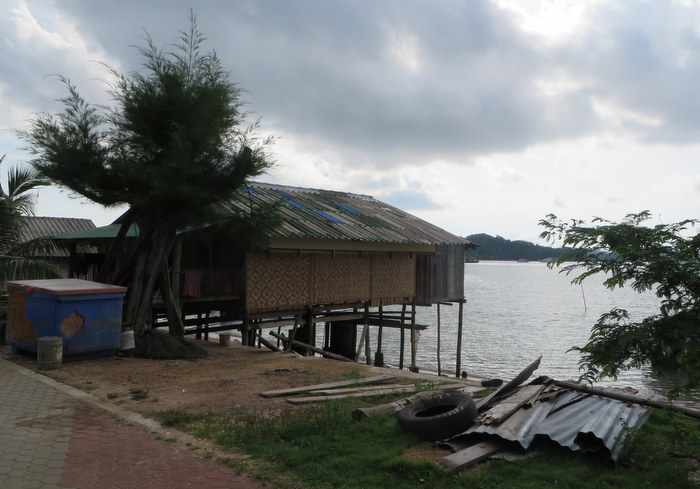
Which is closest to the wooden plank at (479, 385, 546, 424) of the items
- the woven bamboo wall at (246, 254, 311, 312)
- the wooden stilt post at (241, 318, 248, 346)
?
the woven bamboo wall at (246, 254, 311, 312)

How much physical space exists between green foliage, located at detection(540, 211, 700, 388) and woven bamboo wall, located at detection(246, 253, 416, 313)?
11393mm

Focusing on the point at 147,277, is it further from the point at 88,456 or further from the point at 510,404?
the point at 510,404

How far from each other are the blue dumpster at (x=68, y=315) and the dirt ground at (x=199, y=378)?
0.35 meters

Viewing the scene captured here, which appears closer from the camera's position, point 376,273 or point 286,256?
point 286,256

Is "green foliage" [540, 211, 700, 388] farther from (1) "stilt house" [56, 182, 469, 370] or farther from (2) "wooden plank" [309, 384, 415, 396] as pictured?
(1) "stilt house" [56, 182, 469, 370]

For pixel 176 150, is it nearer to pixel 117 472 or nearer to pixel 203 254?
pixel 203 254

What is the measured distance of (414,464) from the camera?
576cm

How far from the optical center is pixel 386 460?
601cm

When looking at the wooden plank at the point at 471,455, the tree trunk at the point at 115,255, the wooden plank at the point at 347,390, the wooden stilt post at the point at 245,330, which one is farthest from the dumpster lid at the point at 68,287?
the wooden plank at the point at 471,455

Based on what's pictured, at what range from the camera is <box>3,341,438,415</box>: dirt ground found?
857 cm

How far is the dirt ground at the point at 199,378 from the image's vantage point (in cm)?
857

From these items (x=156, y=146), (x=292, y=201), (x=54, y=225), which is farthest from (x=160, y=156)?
(x=54, y=225)

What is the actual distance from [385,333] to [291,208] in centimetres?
2328

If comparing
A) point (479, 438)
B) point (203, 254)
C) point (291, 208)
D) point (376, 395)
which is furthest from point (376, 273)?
point (479, 438)
